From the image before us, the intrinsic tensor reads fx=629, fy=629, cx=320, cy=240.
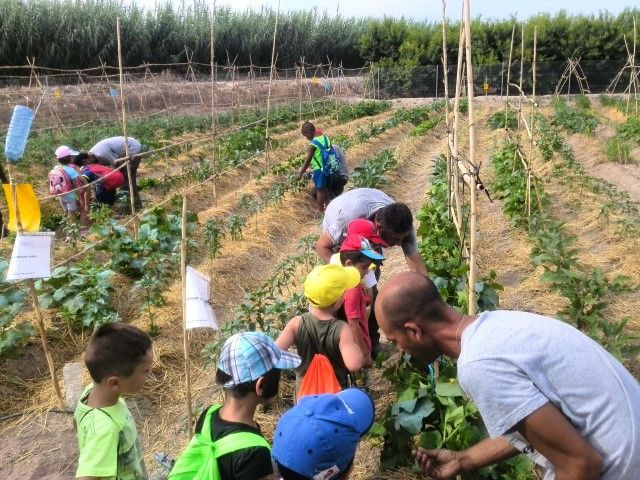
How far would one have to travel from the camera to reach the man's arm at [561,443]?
1710 millimetres

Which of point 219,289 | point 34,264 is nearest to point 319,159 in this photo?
point 219,289

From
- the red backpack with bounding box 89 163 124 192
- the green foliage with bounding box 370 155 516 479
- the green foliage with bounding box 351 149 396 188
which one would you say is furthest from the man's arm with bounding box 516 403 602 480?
the green foliage with bounding box 351 149 396 188

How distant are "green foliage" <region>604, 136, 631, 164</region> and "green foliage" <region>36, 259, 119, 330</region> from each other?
421 inches

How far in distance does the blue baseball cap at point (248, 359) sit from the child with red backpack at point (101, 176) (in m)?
7.26

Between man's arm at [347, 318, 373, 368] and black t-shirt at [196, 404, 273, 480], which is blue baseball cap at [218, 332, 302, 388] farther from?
man's arm at [347, 318, 373, 368]

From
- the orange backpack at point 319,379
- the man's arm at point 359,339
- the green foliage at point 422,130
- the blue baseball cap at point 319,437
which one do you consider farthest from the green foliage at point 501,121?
the blue baseball cap at point 319,437

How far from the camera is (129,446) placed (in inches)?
100

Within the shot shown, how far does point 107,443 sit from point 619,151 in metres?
12.4

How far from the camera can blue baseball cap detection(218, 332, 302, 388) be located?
2.34 meters

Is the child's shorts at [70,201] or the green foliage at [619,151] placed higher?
the green foliage at [619,151]

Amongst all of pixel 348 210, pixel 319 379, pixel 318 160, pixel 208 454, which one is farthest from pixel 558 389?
pixel 318 160

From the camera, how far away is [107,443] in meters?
2.42

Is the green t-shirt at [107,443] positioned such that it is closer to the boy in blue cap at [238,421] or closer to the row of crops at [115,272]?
the boy in blue cap at [238,421]

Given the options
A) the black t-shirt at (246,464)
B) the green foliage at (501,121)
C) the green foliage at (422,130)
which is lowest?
the black t-shirt at (246,464)
